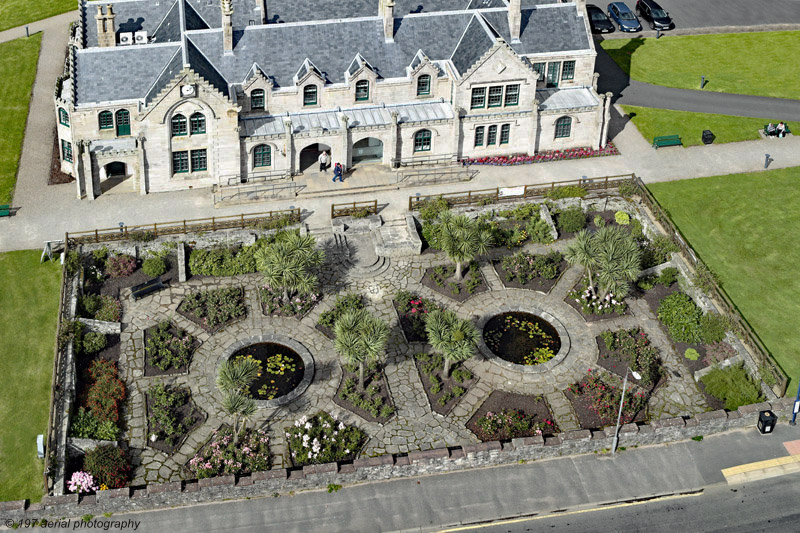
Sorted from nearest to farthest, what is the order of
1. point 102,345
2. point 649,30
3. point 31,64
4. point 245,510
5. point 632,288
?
point 245,510, point 102,345, point 632,288, point 31,64, point 649,30

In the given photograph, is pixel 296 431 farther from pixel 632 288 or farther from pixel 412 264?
pixel 632 288

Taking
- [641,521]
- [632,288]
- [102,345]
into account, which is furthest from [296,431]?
[632,288]

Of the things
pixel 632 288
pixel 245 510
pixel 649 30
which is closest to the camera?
pixel 245 510

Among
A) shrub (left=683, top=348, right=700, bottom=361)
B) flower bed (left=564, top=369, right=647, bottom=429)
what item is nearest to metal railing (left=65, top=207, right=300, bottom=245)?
flower bed (left=564, top=369, right=647, bottom=429)

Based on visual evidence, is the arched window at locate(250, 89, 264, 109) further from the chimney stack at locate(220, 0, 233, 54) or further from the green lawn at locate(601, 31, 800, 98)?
the green lawn at locate(601, 31, 800, 98)

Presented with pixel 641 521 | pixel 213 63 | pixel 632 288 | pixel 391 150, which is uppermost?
pixel 213 63

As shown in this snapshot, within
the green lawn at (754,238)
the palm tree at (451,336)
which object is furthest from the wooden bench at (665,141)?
the palm tree at (451,336)

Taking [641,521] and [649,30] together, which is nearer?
[641,521]

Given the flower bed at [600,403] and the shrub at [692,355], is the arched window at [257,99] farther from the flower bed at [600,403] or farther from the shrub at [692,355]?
the shrub at [692,355]

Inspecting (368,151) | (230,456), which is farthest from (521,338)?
(368,151)
